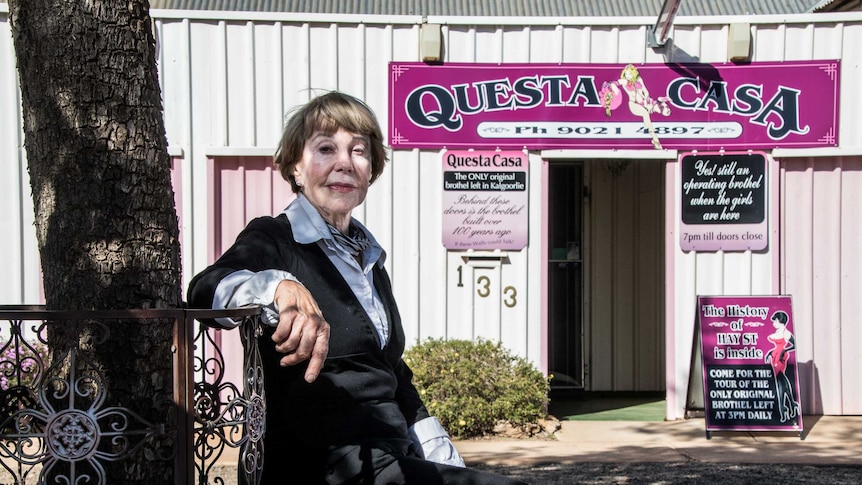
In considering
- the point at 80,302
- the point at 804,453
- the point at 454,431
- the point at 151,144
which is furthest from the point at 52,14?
the point at 804,453

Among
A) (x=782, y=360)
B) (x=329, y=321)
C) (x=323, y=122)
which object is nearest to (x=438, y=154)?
(x=782, y=360)

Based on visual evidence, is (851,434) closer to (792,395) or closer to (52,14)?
(792,395)

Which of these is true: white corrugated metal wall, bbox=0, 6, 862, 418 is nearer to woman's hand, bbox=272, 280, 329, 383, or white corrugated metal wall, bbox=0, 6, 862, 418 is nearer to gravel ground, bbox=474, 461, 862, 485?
gravel ground, bbox=474, 461, 862, 485

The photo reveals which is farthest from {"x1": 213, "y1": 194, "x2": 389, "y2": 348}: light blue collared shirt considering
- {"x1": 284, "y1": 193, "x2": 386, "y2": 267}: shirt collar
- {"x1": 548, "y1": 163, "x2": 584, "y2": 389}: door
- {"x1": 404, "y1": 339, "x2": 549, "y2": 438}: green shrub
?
{"x1": 548, "y1": 163, "x2": 584, "y2": 389}: door

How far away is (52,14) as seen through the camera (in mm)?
2178

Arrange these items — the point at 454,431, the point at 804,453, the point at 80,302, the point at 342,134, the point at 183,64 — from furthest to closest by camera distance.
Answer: the point at 183,64, the point at 454,431, the point at 804,453, the point at 342,134, the point at 80,302

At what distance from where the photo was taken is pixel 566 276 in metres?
9.03

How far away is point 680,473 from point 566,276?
144 inches

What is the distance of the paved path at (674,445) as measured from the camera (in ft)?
19.7

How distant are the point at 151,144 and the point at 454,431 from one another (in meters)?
4.72

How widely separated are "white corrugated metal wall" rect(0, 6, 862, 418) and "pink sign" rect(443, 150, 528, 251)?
0.10m

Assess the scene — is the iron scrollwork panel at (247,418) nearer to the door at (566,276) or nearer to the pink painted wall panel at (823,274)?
the pink painted wall panel at (823,274)

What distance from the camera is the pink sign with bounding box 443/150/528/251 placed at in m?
7.32

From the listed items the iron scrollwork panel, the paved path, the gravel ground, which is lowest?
the paved path
